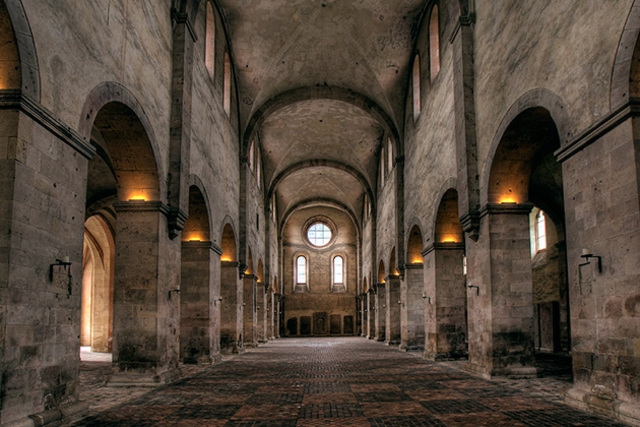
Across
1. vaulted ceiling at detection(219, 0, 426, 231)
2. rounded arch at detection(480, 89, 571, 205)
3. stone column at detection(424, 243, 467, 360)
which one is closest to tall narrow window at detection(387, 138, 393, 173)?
vaulted ceiling at detection(219, 0, 426, 231)

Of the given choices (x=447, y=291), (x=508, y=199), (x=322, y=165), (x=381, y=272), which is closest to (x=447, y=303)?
(x=447, y=291)

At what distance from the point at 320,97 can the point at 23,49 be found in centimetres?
1827

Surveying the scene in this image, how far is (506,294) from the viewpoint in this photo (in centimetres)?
1206

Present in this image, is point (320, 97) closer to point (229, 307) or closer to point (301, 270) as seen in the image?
point (229, 307)

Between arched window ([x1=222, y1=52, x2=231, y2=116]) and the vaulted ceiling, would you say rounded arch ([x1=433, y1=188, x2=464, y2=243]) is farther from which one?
arched window ([x1=222, y1=52, x2=231, y2=116])

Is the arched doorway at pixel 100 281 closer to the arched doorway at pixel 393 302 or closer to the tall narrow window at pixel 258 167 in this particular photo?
the tall narrow window at pixel 258 167

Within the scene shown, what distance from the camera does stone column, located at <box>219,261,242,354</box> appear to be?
800 inches

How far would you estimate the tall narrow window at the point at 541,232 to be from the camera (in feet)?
75.6

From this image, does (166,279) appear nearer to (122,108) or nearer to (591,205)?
(122,108)

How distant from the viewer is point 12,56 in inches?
257

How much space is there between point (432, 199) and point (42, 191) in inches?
493

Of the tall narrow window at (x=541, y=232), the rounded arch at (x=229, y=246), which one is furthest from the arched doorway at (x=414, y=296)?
the rounded arch at (x=229, y=246)

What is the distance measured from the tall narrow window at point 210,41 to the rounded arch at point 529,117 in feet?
30.7

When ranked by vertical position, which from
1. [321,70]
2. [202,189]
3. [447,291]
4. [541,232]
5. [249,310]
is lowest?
[249,310]
